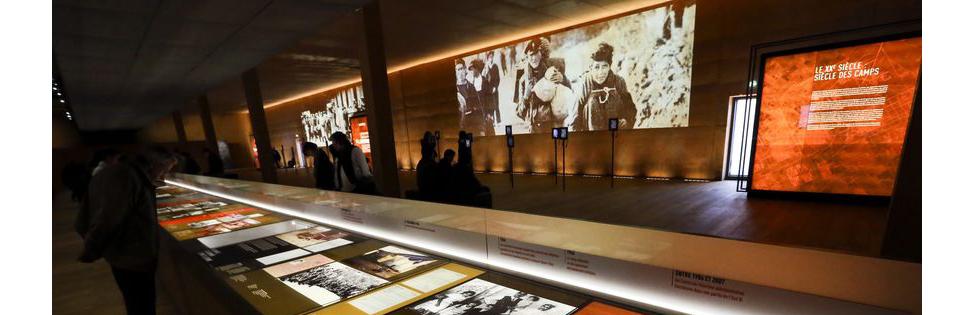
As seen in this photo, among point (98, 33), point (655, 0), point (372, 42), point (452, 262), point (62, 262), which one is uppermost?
point (655, 0)

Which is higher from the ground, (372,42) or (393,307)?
(372,42)

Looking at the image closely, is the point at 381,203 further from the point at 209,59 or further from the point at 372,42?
the point at 209,59

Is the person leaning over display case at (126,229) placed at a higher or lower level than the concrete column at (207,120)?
lower

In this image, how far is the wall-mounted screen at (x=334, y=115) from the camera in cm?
1398

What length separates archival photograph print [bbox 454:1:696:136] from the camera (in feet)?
22.6

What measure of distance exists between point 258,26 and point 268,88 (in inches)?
391

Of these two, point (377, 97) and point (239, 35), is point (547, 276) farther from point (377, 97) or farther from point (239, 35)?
point (239, 35)

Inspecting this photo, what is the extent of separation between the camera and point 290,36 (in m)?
5.57

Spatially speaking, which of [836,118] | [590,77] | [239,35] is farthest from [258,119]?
[836,118]

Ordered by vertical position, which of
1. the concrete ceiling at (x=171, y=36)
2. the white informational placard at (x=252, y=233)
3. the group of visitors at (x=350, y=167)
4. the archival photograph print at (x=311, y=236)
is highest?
the concrete ceiling at (x=171, y=36)

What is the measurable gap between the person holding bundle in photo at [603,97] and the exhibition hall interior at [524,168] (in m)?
0.05

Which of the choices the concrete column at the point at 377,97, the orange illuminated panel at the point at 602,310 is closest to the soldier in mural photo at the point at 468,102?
the concrete column at the point at 377,97

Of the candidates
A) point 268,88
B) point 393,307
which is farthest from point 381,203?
point 268,88

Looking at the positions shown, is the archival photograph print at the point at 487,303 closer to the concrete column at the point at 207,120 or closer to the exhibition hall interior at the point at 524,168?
the exhibition hall interior at the point at 524,168
